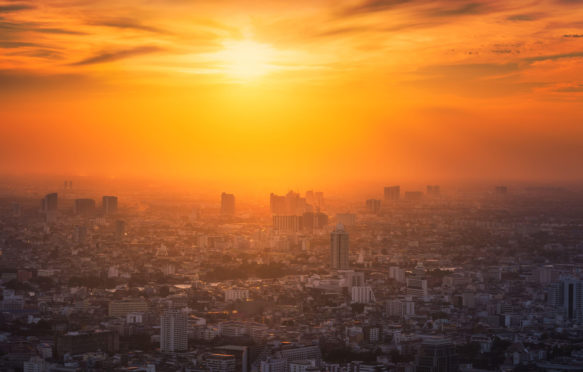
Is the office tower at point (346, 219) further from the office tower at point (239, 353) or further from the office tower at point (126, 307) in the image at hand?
the office tower at point (239, 353)

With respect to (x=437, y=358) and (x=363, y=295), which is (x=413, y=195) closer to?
(x=363, y=295)

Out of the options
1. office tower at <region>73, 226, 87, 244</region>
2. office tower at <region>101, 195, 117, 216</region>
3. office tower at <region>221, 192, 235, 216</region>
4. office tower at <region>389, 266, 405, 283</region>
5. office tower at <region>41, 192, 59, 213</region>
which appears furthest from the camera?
office tower at <region>221, 192, 235, 216</region>

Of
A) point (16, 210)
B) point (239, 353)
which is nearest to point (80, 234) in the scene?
point (16, 210)

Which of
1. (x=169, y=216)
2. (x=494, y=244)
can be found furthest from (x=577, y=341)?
(x=169, y=216)

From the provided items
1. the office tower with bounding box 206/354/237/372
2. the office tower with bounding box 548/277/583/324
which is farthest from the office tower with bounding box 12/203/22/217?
the office tower with bounding box 548/277/583/324

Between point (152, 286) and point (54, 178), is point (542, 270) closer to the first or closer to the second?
point (152, 286)

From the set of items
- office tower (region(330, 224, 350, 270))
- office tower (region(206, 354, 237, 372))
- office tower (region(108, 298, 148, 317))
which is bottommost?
office tower (region(206, 354, 237, 372))

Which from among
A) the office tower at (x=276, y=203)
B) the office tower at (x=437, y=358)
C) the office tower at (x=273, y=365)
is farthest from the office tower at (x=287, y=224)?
the office tower at (x=273, y=365)

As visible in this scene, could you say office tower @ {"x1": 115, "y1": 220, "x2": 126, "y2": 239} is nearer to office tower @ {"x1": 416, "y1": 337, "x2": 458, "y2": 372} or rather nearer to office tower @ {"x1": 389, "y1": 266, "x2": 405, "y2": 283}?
office tower @ {"x1": 389, "y1": 266, "x2": 405, "y2": 283}
